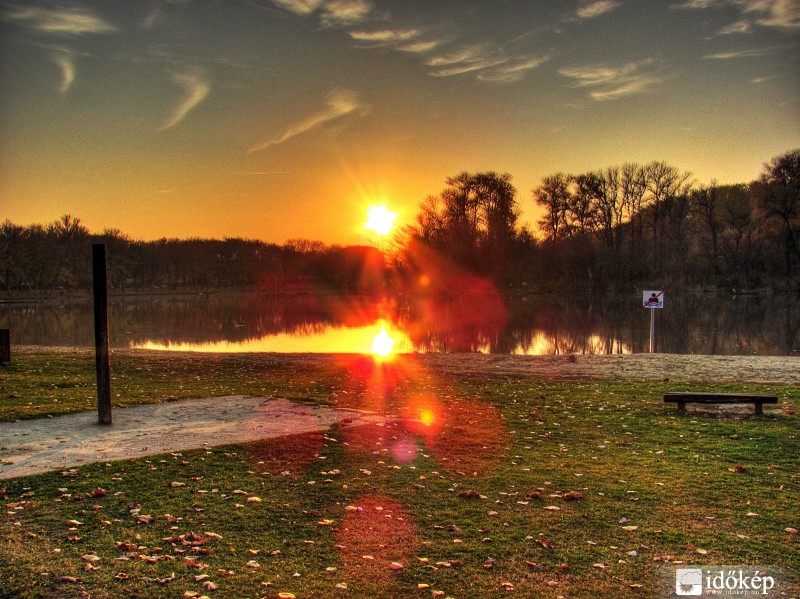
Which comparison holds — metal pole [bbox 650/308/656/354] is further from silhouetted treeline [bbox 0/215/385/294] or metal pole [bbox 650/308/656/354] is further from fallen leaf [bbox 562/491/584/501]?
silhouetted treeline [bbox 0/215/385/294]

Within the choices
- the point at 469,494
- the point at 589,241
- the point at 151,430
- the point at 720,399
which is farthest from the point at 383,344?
the point at 589,241

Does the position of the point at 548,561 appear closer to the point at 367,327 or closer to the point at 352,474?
the point at 352,474

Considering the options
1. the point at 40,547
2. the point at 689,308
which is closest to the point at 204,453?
the point at 40,547

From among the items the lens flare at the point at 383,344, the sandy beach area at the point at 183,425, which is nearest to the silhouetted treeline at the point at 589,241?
the lens flare at the point at 383,344

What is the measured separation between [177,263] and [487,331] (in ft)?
352

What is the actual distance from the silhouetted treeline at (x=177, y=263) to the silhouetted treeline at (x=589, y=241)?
46 centimetres

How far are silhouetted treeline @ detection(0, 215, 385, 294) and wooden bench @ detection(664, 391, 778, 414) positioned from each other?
2391 inches

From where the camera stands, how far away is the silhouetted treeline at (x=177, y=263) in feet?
315

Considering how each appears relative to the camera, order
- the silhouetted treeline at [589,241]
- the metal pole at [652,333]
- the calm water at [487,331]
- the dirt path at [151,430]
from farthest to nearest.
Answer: the silhouetted treeline at [589,241] < the calm water at [487,331] < the metal pole at [652,333] < the dirt path at [151,430]

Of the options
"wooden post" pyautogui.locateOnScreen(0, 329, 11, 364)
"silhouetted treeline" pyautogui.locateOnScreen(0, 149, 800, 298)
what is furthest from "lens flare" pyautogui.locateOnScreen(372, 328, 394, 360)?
"silhouetted treeline" pyautogui.locateOnScreen(0, 149, 800, 298)

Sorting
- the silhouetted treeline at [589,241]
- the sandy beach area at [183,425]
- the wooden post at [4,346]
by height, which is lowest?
the sandy beach area at [183,425]

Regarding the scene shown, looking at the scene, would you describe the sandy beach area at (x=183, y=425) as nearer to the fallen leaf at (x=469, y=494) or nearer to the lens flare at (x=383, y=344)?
the fallen leaf at (x=469, y=494)

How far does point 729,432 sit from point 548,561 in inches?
248

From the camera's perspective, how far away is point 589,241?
259 feet
